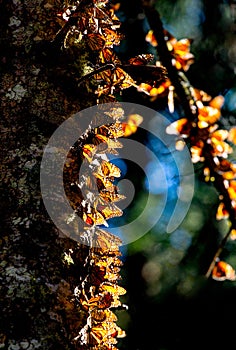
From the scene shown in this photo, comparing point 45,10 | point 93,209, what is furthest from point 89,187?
point 45,10

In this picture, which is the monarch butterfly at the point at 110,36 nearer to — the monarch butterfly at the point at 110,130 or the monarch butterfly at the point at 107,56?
the monarch butterfly at the point at 107,56

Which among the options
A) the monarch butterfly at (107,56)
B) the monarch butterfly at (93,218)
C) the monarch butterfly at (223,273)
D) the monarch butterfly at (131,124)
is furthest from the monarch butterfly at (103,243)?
the monarch butterfly at (131,124)

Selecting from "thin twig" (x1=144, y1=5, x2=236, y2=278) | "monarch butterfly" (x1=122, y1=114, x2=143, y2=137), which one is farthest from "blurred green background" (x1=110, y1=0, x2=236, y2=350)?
"thin twig" (x1=144, y1=5, x2=236, y2=278)

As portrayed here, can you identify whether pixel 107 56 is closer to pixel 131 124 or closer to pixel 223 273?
pixel 223 273

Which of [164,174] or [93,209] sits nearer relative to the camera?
[93,209]

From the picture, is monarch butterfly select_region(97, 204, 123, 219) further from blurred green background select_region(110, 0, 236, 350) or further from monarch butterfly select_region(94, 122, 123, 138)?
blurred green background select_region(110, 0, 236, 350)

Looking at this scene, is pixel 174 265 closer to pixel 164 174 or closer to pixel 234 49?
pixel 164 174

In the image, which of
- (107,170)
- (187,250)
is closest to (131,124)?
(187,250)

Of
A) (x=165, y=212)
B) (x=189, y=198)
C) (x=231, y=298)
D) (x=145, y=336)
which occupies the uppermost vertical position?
(x=189, y=198)
